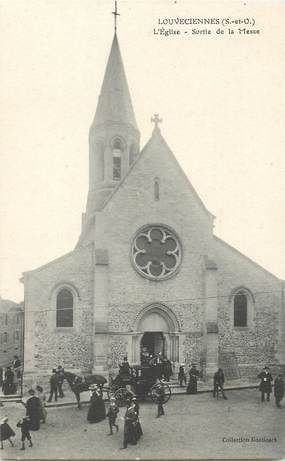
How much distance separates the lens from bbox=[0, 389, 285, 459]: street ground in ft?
42.6

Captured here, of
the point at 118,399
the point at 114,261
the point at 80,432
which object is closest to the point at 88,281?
the point at 114,261

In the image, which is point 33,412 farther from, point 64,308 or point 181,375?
point 181,375

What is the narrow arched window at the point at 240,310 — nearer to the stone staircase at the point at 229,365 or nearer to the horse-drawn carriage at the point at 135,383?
the stone staircase at the point at 229,365

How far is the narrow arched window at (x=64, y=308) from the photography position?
2361 cm

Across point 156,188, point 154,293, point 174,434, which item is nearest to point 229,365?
Result: point 154,293

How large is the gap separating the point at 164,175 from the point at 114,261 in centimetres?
548

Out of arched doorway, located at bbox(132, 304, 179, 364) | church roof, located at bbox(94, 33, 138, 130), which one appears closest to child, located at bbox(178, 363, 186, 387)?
arched doorway, located at bbox(132, 304, 179, 364)

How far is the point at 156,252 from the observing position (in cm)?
2509

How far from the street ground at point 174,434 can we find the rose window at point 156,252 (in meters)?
7.56

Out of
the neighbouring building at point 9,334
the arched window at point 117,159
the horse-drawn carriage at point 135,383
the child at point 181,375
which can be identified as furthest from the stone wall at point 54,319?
the neighbouring building at point 9,334

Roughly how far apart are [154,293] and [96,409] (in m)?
9.17

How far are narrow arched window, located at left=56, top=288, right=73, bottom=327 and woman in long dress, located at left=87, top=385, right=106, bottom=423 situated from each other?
25.2 ft

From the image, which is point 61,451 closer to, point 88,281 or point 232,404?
point 232,404

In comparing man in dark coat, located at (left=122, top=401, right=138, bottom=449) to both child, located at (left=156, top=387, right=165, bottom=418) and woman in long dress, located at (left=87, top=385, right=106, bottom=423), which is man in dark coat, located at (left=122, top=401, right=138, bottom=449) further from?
child, located at (left=156, top=387, right=165, bottom=418)
